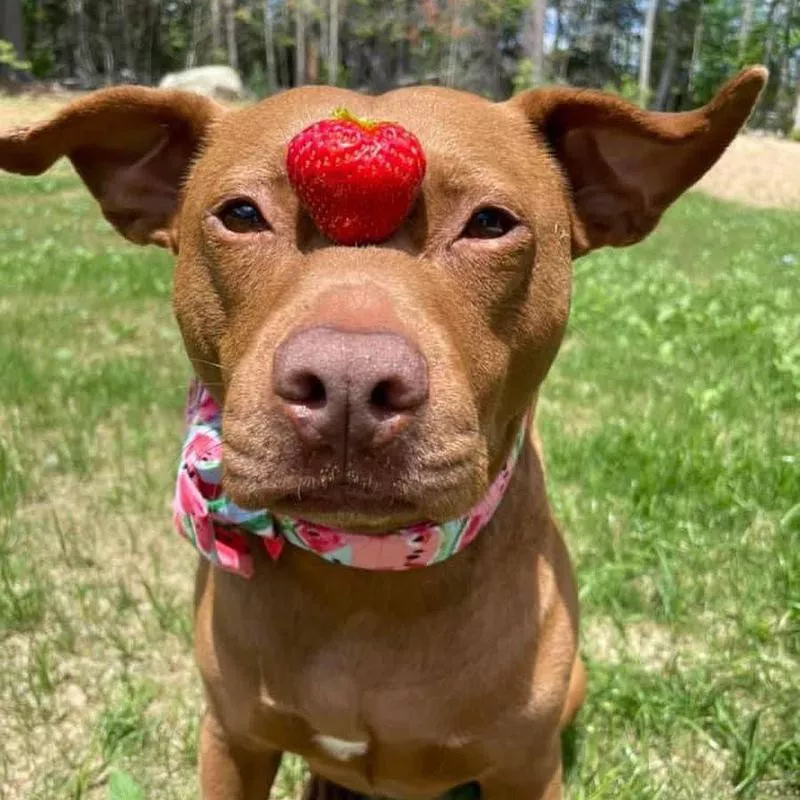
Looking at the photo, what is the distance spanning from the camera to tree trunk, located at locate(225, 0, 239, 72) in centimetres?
3431

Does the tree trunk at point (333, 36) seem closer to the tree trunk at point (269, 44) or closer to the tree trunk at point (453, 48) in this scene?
the tree trunk at point (269, 44)

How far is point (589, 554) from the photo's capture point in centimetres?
362

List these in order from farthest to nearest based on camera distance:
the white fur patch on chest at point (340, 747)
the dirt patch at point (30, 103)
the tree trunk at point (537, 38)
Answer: the tree trunk at point (537, 38) → the dirt patch at point (30, 103) → the white fur patch on chest at point (340, 747)

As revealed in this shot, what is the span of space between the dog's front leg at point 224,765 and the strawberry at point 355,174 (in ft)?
3.92

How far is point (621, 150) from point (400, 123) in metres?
0.56

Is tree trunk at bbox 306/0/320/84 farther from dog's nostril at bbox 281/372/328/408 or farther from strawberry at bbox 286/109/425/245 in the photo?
dog's nostril at bbox 281/372/328/408

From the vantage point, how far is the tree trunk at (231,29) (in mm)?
34312

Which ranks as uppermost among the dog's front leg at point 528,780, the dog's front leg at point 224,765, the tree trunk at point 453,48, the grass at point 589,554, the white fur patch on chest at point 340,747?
the white fur patch on chest at point 340,747

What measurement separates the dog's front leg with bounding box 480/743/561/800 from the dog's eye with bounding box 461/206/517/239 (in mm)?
1113

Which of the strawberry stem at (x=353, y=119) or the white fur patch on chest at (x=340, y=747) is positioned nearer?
the strawberry stem at (x=353, y=119)

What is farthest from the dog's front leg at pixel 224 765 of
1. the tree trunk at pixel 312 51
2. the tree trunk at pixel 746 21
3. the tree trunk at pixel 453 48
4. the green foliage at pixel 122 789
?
the tree trunk at pixel 746 21

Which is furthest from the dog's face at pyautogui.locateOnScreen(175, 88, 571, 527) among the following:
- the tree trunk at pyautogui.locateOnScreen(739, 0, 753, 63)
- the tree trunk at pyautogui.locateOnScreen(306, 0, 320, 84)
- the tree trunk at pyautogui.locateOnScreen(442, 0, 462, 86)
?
the tree trunk at pyautogui.locateOnScreen(739, 0, 753, 63)

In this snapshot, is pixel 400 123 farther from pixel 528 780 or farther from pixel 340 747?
pixel 528 780

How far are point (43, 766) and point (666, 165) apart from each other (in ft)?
7.03
